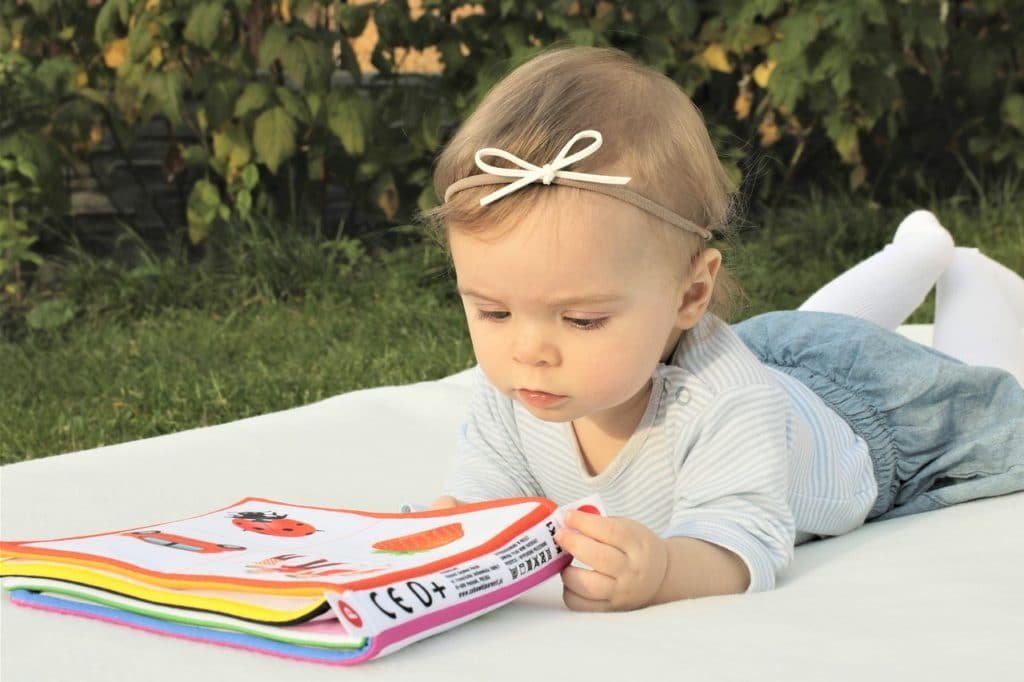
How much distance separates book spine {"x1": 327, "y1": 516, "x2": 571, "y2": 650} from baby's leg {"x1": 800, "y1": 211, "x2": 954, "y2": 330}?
120 cm

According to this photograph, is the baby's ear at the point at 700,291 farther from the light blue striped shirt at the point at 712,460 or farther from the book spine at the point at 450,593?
the book spine at the point at 450,593

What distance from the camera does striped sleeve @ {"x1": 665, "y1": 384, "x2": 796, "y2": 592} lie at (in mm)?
1462

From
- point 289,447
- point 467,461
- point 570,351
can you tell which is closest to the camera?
point 570,351

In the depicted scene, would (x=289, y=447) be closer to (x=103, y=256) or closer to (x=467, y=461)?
(x=467, y=461)

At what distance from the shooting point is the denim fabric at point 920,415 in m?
1.93

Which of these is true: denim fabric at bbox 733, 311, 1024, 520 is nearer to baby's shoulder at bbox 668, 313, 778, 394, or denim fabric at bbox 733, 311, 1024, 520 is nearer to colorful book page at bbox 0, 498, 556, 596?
baby's shoulder at bbox 668, 313, 778, 394

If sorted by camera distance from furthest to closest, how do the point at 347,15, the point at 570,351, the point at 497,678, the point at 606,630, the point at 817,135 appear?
the point at 817,135, the point at 347,15, the point at 570,351, the point at 606,630, the point at 497,678

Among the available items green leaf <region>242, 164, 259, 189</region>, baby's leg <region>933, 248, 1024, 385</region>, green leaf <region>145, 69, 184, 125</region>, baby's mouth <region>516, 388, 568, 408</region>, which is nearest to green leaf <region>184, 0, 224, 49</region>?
green leaf <region>145, 69, 184, 125</region>

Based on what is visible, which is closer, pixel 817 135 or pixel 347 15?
pixel 347 15

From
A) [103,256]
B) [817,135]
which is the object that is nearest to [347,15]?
[103,256]

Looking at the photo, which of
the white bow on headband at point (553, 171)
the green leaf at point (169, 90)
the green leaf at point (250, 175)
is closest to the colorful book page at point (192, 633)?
the white bow on headband at point (553, 171)

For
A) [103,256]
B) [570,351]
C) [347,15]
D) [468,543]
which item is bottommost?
[103,256]

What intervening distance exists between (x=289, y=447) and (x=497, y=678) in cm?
115

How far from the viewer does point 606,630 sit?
4.25 ft
